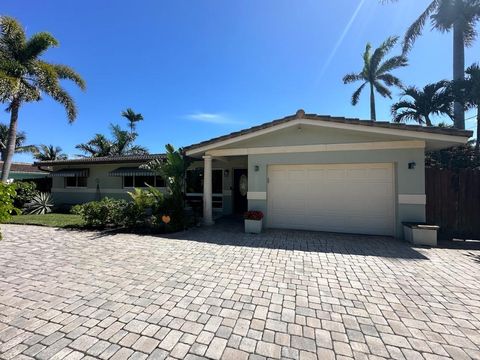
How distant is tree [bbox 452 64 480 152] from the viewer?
44.5 feet

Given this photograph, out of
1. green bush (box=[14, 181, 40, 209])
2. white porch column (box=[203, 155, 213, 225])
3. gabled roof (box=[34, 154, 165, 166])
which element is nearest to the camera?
white porch column (box=[203, 155, 213, 225])

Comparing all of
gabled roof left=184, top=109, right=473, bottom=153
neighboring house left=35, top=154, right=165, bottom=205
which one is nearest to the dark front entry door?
gabled roof left=184, top=109, right=473, bottom=153

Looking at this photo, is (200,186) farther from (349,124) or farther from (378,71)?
(378,71)

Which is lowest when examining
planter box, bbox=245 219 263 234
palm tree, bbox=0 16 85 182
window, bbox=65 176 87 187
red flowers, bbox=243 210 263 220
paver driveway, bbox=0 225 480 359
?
paver driveway, bbox=0 225 480 359

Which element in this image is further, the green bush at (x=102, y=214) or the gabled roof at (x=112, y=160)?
the gabled roof at (x=112, y=160)

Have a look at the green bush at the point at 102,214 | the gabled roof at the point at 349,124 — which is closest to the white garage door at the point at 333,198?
the gabled roof at the point at 349,124

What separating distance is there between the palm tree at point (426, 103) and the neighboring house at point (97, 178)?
61.2 feet

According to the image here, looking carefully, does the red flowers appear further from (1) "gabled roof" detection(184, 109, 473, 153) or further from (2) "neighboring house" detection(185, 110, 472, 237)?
(1) "gabled roof" detection(184, 109, 473, 153)

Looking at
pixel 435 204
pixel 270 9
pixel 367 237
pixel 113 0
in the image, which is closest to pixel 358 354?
pixel 367 237

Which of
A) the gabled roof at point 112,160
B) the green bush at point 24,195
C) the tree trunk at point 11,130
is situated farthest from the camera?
the gabled roof at point 112,160

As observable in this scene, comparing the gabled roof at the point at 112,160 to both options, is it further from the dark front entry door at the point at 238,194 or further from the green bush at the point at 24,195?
the dark front entry door at the point at 238,194

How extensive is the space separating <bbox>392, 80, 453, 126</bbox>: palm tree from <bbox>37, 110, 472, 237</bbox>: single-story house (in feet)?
24.5

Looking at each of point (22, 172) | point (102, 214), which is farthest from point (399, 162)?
point (22, 172)

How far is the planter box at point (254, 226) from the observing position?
9.88 metres
